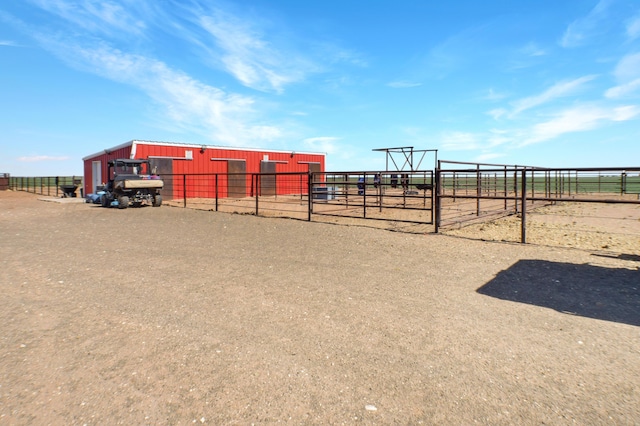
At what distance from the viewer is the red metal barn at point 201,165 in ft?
68.4

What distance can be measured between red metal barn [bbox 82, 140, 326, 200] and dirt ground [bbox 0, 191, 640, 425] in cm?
1353

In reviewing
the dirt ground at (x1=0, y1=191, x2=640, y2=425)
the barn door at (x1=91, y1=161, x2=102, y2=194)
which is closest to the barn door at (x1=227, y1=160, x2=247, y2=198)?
the barn door at (x1=91, y1=161, x2=102, y2=194)

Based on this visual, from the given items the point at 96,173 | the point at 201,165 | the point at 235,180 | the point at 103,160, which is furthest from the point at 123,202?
the point at 96,173

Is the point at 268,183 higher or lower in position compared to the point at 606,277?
higher

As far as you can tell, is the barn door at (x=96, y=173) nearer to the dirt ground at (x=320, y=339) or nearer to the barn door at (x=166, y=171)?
the barn door at (x=166, y=171)

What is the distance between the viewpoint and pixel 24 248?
24.4 ft

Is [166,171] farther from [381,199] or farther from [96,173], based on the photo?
[381,199]

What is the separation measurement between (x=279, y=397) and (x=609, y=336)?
3.08 m

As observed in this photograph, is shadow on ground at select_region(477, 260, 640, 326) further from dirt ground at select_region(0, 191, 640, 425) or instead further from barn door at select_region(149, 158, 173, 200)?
barn door at select_region(149, 158, 173, 200)

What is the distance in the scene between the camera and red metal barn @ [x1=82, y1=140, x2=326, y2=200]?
20859 millimetres

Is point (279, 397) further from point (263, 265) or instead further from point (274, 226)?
point (274, 226)

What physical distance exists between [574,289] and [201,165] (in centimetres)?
2158

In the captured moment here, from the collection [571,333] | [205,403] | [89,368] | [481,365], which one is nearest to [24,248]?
[89,368]

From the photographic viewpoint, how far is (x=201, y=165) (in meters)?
23.0
